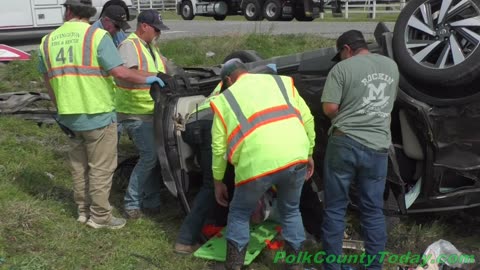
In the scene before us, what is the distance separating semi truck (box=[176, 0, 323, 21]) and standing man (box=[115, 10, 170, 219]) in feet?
56.1

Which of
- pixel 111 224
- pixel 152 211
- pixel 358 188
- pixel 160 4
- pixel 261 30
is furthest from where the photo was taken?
pixel 160 4

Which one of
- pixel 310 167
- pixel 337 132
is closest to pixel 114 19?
pixel 310 167

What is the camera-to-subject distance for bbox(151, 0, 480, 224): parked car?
3717 mm

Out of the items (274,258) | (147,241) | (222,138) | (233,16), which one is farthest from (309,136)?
(233,16)

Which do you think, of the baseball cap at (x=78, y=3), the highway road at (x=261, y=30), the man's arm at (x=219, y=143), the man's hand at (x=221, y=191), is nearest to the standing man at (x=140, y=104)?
the baseball cap at (x=78, y=3)

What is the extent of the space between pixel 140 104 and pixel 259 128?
65.6 inches

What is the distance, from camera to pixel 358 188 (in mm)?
3789

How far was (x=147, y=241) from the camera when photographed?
4.46 metres

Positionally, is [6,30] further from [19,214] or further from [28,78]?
[19,214]

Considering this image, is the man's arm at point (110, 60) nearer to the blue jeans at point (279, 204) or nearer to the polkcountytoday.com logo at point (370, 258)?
the blue jeans at point (279, 204)

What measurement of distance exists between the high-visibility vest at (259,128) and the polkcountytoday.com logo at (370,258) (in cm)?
71

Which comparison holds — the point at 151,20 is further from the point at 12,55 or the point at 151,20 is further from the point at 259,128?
the point at 12,55

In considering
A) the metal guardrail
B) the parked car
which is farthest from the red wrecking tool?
the metal guardrail

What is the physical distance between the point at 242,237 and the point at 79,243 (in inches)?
55.3
